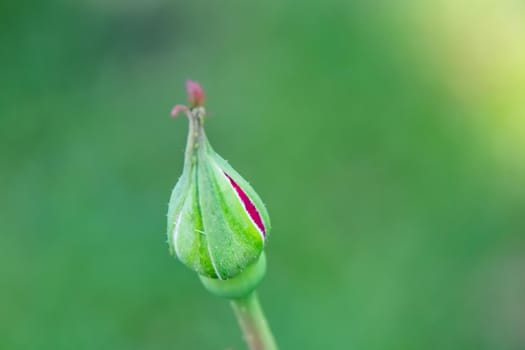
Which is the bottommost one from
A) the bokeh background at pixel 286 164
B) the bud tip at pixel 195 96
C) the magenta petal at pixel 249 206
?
the magenta petal at pixel 249 206

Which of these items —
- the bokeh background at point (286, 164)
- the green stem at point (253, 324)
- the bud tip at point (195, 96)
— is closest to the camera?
the bud tip at point (195, 96)

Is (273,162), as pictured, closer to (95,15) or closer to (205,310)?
(205,310)

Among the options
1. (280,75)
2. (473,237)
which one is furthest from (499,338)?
(280,75)

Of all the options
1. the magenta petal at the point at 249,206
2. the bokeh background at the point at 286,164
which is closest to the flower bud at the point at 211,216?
the magenta petal at the point at 249,206

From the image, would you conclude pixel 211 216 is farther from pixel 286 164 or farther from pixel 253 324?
pixel 286 164

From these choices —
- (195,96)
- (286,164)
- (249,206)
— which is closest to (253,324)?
(249,206)

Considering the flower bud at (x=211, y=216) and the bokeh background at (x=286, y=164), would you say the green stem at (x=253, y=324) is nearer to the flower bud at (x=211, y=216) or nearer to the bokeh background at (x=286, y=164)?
the flower bud at (x=211, y=216)
